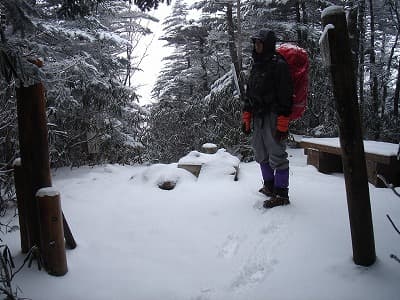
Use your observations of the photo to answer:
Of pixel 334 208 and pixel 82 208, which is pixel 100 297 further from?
pixel 334 208

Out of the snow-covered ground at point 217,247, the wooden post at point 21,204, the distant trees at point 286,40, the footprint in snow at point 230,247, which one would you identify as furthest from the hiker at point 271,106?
the distant trees at point 286,40

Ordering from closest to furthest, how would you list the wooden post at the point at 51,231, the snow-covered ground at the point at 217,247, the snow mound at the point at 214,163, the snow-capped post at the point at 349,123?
the snow-capped post at the point at 349,123
the snow-covered ground at the point at 217,247
the wooden post at the point at 51,231
the snow mound at the point at 214,163

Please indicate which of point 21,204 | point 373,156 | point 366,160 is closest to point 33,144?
point 21,204

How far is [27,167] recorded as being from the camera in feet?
8.27

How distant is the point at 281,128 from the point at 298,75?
66cm

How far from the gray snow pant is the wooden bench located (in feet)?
4.07

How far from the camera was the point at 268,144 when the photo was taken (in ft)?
11.7

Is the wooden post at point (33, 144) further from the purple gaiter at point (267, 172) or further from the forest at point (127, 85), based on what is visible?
the purple gaiter at point (267, 172)

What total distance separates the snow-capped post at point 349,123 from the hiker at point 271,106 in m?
1.14

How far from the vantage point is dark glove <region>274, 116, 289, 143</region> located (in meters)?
3.33

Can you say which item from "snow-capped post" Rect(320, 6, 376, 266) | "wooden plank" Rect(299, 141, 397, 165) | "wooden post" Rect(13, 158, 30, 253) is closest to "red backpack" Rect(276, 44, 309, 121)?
"wooden plank" Rect(299, 141, 397, 165)

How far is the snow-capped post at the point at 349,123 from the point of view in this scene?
211 cm

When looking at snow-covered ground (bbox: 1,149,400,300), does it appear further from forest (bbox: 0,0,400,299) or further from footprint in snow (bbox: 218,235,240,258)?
forest (bbox: 0,0,400,299)

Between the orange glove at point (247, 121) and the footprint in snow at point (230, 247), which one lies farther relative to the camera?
the orange glove at point (247, 121)
